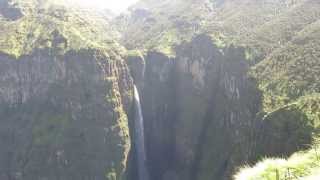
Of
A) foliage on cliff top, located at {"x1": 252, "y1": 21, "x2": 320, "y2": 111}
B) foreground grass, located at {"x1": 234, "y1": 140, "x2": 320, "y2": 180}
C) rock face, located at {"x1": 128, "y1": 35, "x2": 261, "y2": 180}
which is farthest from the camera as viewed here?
rock face, located at {"x1": 128, "y1": 35, "x2": 261, "y2": 180}

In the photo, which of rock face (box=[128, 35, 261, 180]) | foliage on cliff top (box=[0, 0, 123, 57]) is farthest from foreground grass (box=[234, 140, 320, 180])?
foliage on cliff top (box=[0, 0, 123, 57])

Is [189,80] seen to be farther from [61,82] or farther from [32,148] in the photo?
[32,148]

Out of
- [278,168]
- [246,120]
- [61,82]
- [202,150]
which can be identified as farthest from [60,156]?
[278,168]

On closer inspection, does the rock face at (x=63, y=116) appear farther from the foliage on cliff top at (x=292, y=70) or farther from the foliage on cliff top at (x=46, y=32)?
the foliage on cliff top at (x=292, y=70)

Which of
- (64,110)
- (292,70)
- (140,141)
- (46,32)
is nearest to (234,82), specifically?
(292,70)

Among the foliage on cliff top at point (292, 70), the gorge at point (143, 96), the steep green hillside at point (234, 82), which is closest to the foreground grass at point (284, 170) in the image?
the steep green hillside at point (234, 82)

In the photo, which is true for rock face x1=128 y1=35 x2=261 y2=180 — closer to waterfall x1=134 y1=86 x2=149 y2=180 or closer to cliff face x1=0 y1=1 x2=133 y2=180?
waterfall x1=134 y1=86 x2=149 y2=180
